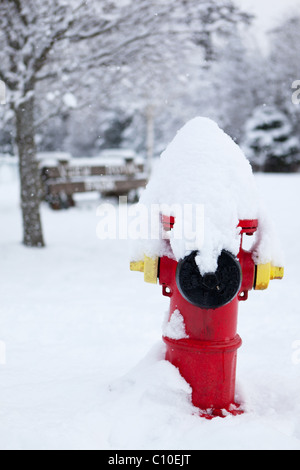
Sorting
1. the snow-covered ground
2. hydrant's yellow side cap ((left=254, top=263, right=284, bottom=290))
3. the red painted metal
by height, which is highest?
hydrant's yellow side cap ((left=254, top=263, right=284, bottom=290))

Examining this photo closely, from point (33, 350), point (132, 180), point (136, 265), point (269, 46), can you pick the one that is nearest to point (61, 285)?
point (33, 350)

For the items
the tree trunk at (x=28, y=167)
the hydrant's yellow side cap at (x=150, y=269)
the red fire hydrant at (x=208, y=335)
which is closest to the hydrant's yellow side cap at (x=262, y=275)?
the red fire hydrant at (x=208, y=335)

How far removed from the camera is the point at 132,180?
13.5 meters

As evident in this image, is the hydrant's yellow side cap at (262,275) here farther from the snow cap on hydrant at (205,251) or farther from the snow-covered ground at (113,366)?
the snow-covered ground at (113,366)

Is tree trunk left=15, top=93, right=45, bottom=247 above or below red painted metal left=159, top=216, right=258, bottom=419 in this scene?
above

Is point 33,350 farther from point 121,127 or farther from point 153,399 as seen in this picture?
point 121,127

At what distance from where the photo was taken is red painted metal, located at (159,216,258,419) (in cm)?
233

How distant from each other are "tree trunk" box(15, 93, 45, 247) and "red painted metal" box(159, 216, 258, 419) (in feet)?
16.6

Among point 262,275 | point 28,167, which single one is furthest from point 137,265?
point 28,167

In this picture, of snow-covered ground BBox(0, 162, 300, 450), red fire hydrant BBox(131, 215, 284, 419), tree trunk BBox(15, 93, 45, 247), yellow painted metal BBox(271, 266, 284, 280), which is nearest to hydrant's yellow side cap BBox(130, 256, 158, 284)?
red fire hydrant BBox(131, 215, 284, 419)

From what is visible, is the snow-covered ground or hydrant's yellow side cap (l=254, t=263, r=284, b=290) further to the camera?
hydrant's yellow side cap (l=254, t=263, r=284, b=290)

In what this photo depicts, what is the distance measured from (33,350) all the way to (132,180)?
10241 mm

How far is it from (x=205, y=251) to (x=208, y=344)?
0.48m

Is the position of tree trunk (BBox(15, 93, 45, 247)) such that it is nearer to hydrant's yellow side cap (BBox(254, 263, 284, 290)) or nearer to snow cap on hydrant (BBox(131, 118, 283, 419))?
snow cap on hydrant (BBox(131, 118, 283, 419))
